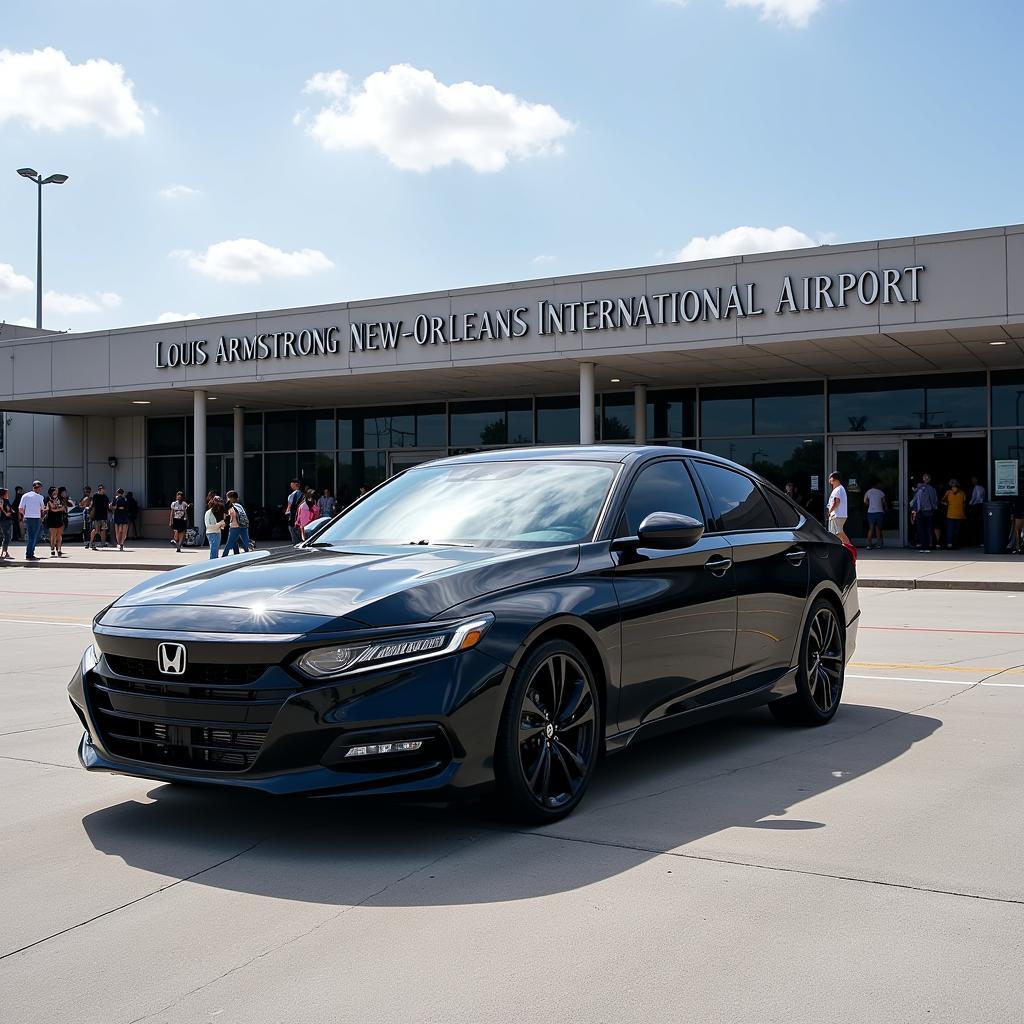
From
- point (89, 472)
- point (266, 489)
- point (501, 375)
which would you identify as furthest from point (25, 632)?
point (89, 472)

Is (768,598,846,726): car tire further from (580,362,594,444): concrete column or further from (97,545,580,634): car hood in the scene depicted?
(580,362,594,444): concrete column

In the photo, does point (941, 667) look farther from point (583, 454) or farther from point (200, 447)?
point (200, 447)

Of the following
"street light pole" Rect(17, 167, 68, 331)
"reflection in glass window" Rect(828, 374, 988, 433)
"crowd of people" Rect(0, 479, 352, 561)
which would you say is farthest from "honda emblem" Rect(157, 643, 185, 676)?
"street light pole" Rect(17, 167, 68, 331)

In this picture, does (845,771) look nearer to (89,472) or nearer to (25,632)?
(25,632)

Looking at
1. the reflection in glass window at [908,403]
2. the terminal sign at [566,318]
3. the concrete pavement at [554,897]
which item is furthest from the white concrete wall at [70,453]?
the concrete pavement at [554,897]

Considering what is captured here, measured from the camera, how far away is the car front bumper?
442cm

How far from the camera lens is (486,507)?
5.91 metres

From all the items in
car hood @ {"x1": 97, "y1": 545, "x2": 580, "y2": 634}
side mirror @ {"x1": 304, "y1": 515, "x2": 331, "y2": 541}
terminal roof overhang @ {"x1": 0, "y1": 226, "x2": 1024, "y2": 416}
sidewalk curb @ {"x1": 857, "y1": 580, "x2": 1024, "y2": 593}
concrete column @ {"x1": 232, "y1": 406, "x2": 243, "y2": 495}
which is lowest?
sidewalk curb @ {"x1": 857, "y1": 580, "x2": 1024, "y2": 593}

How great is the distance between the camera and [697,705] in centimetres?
599

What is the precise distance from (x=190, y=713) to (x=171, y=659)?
22 centimetres

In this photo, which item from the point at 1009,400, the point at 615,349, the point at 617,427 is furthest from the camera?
the point at 617,427

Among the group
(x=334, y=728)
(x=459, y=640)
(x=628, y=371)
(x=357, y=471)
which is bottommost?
(x=334, y=728)

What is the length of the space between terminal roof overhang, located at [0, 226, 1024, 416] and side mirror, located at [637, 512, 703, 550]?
17.3 m

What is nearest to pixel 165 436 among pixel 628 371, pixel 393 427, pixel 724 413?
pixel 393 427
